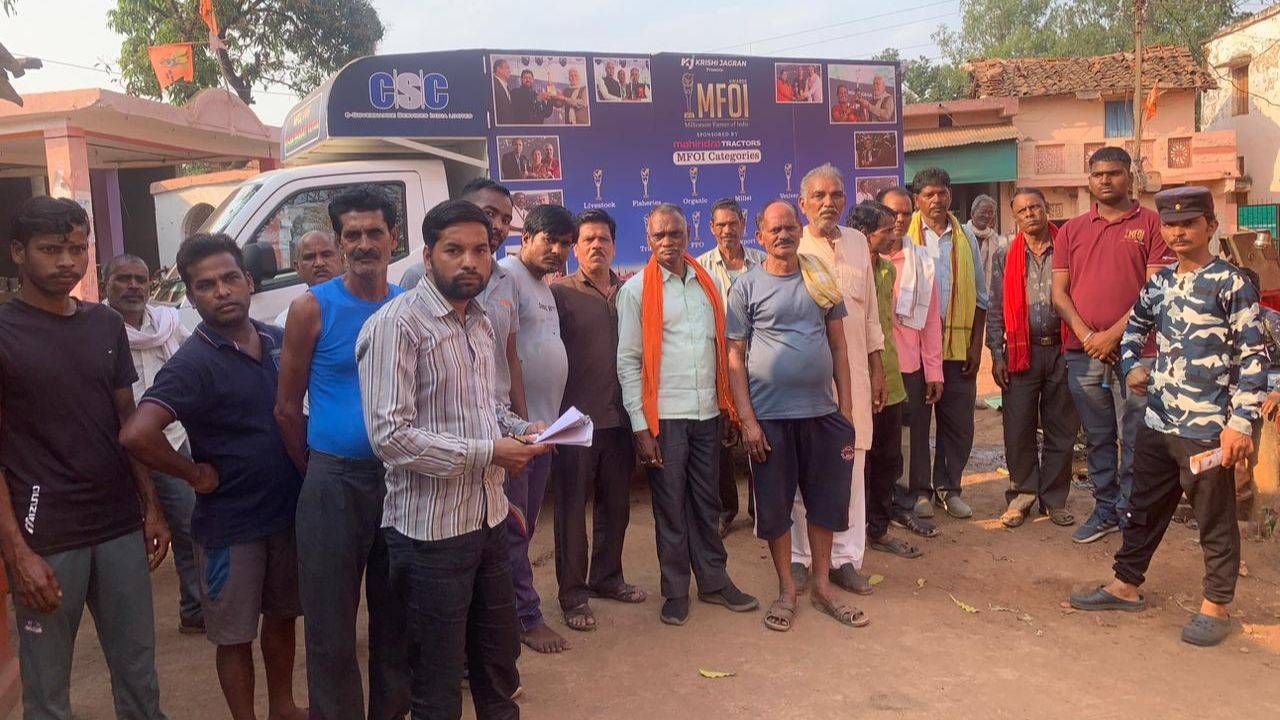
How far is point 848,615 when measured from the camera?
4.13m

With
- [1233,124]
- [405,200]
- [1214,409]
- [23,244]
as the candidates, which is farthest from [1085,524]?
[1233,124]

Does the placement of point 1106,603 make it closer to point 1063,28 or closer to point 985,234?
point 985,234

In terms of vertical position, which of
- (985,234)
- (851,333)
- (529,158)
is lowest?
(851,333)

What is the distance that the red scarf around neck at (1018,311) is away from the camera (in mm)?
5457

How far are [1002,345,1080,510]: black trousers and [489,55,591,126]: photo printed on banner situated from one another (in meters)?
3.17

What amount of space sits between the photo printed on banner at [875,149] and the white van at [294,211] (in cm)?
295

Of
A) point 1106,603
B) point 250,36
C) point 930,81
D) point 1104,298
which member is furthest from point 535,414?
point 930,81

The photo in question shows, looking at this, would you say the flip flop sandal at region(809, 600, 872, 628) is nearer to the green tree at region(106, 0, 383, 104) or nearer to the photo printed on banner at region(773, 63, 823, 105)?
the photo printed on banner at region(773, 63, 823, 105)

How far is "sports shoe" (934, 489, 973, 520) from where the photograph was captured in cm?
571

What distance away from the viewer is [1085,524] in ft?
17.5

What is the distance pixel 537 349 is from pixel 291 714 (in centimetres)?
170

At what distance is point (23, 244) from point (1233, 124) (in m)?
27.2

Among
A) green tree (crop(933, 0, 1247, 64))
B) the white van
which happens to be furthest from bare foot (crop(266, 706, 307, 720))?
green tree (crop(933, 0, 1247, 64))

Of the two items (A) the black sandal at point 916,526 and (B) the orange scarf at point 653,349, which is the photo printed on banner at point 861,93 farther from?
(B) the orange scarf at point 653,349
